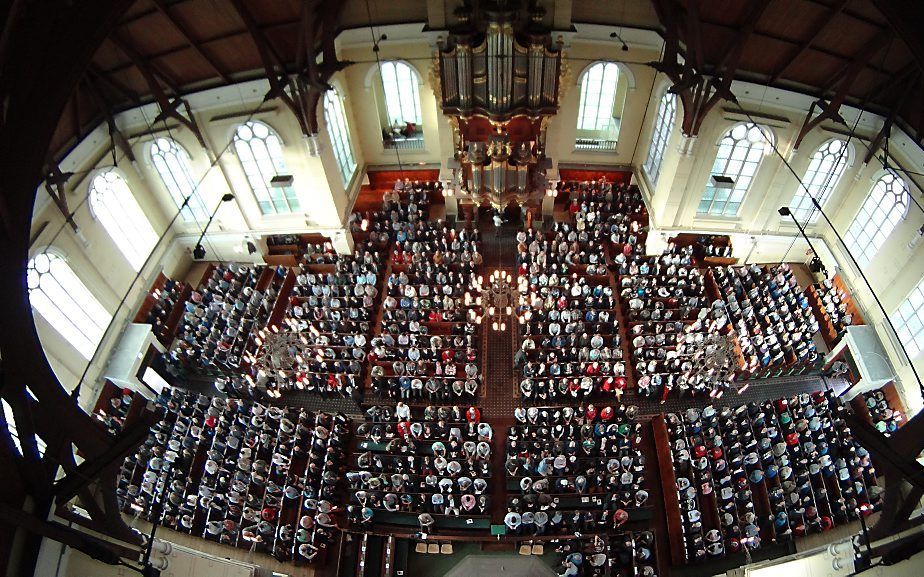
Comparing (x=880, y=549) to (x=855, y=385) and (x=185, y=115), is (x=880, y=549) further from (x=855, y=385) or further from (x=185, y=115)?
(x=185, y=115)

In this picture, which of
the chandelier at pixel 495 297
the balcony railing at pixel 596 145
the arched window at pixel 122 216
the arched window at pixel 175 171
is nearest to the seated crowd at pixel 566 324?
the chandelier at pixel 495 297

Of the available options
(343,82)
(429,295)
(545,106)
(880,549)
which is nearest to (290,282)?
Answer: (429,295)

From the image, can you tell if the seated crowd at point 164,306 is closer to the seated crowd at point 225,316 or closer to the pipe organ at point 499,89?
the seated crowd at point 225,316

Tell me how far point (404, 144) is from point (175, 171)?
10162mm

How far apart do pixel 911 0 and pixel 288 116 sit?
64.2 ft

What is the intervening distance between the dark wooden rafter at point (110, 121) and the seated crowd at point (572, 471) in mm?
17944

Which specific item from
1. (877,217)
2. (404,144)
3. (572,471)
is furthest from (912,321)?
(404,144)

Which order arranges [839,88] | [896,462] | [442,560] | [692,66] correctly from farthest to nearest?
[692,66]
[839,88]
[442,560]
[896,462]

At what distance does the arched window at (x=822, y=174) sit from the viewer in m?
24.4

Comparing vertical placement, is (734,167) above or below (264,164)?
below

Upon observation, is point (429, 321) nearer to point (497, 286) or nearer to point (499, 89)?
point (497, 286)

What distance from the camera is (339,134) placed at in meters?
28.1

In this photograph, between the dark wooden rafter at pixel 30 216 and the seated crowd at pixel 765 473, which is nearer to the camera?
the dark wooden rafter at pixel 30 216

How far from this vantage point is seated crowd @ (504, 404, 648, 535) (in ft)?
66.8
